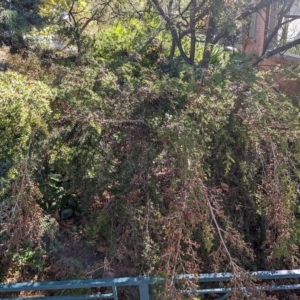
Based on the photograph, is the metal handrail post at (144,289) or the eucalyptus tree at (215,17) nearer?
the metal handrail post at (144,289)

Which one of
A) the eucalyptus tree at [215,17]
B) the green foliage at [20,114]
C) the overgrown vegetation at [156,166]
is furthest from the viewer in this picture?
the eucalyptus tree at [215,17]

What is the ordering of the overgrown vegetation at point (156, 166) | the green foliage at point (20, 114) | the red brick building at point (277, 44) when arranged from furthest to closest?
the red brick building at point (277, 44), the overgrown vegetation at point (156, 166), the green foliage at point (20, 114)

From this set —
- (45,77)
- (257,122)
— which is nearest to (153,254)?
(257,122)

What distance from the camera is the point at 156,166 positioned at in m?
2.13

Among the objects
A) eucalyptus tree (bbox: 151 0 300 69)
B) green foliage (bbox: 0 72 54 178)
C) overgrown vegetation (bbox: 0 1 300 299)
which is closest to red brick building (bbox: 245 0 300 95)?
eucalyptus tree (bbox: 151 0 300 69)

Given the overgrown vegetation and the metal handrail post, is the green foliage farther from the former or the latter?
the metal handrail post

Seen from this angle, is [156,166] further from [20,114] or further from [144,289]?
[20,114]

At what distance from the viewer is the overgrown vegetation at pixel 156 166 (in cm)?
194

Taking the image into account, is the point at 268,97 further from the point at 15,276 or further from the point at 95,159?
the point at 15,276

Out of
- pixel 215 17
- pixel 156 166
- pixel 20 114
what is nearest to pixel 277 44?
pixel 215 17

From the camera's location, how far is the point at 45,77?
271cm

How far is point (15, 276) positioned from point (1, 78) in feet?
4.95

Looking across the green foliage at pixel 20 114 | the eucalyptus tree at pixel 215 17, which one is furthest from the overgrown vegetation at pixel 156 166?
the eucalyptus tree at pixel 215 17

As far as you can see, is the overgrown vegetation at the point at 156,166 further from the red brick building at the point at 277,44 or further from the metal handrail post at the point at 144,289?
A: the red brick building at the point at 277,44
